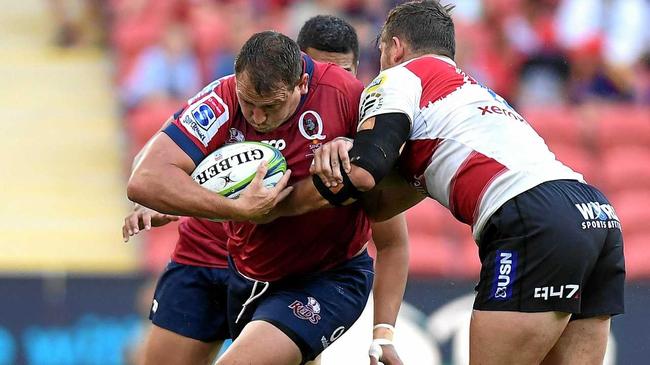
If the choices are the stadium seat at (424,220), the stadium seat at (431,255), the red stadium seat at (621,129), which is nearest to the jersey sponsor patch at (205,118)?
the stadium seat at (431,255)

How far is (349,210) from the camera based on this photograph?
5297 mm

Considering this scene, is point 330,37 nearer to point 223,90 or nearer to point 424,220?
point 223,90

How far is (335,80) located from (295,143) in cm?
36

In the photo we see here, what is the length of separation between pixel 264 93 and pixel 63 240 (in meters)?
5.71

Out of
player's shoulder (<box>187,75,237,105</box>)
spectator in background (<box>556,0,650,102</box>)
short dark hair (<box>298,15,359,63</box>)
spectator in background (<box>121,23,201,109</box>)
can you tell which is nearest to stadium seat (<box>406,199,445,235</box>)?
spectator in background (<box>556,0,650,102</box>)

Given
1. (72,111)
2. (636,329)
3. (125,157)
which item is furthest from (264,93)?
(72,111)

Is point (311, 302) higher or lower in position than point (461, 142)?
lower

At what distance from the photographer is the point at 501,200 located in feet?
15.6

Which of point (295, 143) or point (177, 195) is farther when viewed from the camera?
point (295, 143)

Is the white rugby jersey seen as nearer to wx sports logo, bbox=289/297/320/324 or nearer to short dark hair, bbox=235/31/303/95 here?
short dark hair, bbox=235/31/303/95

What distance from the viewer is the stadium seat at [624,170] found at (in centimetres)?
961

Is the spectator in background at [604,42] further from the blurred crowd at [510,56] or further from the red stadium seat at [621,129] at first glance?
the red stadium seat at [621,129]

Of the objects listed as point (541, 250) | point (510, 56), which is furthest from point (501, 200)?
point (510, 56)

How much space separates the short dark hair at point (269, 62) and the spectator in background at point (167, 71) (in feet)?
18.2
